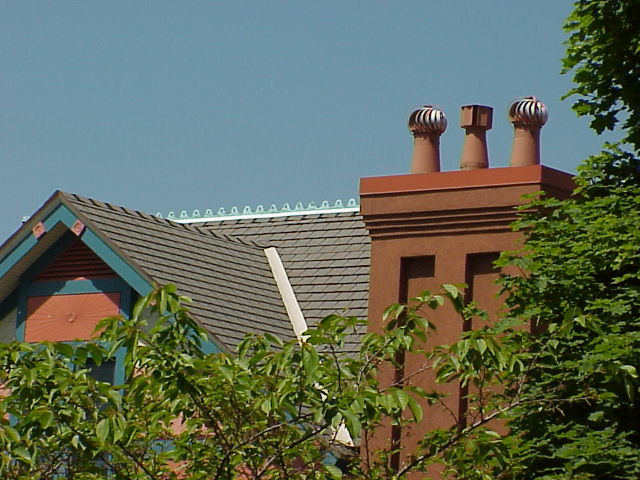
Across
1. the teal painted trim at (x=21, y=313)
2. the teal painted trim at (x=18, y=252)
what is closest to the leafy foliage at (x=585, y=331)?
the teal painted trim at (x=18, y=252)

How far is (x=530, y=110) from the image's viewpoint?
53.5 ft

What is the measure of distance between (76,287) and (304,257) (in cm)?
384

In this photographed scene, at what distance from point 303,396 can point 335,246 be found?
34.7ft

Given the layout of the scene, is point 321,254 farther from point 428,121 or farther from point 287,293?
point 428,121

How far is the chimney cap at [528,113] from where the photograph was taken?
16.3 metres

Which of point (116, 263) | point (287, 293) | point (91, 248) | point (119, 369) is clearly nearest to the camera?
point (119, 369)

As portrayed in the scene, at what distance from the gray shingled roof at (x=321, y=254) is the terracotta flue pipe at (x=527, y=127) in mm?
2795

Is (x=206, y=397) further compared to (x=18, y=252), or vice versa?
(x=18, y=252)

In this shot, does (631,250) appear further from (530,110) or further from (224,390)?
→ (530,110)

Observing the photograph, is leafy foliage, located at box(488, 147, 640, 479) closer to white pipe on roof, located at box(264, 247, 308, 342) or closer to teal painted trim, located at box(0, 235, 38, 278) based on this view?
white pipe on roof, located at box(264, 247, 308, 342)

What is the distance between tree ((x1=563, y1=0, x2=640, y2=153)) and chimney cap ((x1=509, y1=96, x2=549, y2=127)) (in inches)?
132

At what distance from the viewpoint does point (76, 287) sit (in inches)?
658

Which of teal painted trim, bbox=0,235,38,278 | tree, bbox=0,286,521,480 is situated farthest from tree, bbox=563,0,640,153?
teal painted trim, bbox=0,235,38,278

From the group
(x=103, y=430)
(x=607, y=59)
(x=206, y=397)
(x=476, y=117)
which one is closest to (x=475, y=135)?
(x=476, y=117)
